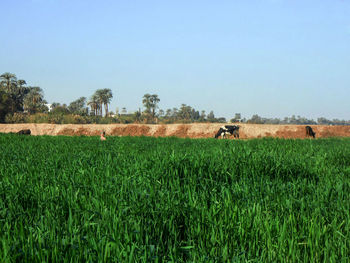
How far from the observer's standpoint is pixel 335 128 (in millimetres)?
41406

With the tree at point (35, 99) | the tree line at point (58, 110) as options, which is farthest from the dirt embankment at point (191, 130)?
the tree at point (35, 99)

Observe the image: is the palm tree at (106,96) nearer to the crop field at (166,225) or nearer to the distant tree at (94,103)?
the distant tree at (94,103)

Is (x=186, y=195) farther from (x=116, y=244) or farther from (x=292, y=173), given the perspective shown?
(x=292, y=173)

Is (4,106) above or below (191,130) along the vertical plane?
above

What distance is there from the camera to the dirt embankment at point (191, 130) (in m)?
39.6

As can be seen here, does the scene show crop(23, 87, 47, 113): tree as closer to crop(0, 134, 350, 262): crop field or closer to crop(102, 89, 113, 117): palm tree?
crop(102, 89, 113, 117): palm tree

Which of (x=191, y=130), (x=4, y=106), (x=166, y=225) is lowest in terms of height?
(x=166, y=225)

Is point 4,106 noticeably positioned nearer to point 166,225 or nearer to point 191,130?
point 191,130

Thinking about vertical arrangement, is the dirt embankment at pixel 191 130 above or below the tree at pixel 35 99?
below

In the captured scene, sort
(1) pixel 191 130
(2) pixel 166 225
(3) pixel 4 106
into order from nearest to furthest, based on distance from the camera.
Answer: (2) pixel 166 225
(1) pixel 191 130
(3) pixel 4 106

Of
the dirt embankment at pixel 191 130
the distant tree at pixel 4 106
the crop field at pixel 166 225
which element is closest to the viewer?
the crop field at pixel 166 225

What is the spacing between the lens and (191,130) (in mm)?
43312

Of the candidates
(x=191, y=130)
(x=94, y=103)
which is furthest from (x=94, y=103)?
(x=191, y=130)

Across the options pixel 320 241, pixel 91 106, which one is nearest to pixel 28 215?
pixel 320 241
